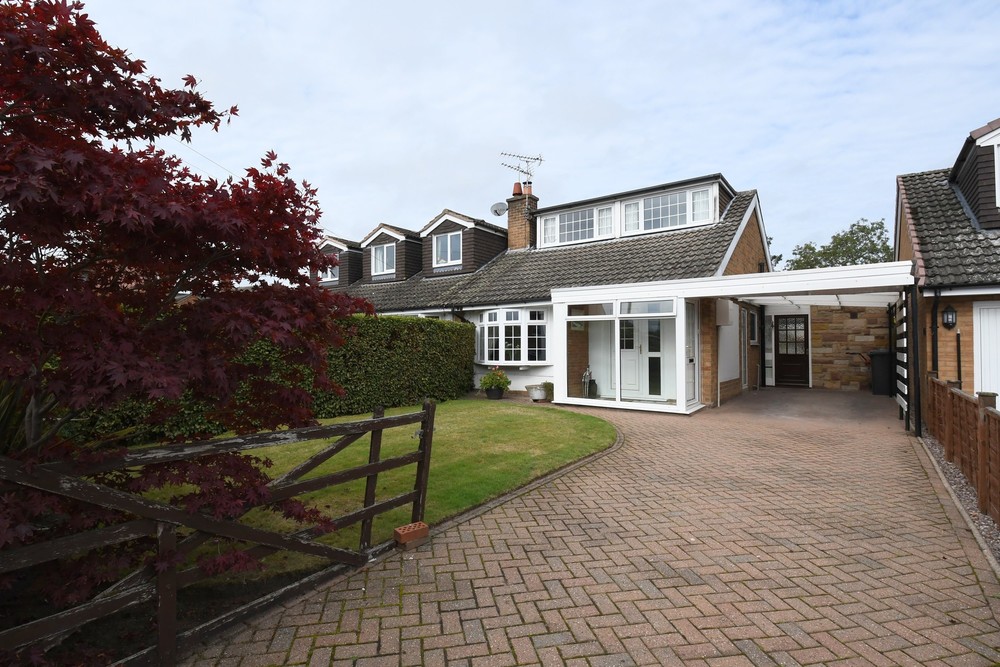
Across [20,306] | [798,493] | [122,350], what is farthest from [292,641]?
[798,493]

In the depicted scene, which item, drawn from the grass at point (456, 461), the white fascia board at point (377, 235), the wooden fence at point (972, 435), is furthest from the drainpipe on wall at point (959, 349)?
the white fascia board at point (377, 235)

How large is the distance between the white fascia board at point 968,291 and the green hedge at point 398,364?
35.8ft

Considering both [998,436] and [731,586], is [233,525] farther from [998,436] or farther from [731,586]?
[998,436]

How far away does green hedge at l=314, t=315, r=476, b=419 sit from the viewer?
11.7 m

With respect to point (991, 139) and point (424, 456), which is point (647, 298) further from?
point (424, 456)

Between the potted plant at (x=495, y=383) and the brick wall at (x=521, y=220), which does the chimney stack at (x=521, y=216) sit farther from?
the potted plant at (x=495, y=383)

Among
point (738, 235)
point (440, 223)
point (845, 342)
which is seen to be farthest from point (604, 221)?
point (845, 342)

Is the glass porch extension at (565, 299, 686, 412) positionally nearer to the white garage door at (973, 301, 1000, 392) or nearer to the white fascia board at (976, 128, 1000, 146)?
the white garage door at (973, 301, 1000, 392)

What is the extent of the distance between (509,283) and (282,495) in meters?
13.5

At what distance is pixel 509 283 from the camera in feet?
54.5

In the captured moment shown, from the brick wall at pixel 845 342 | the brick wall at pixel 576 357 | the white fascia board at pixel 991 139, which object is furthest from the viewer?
the brick wall at pixel 845 342

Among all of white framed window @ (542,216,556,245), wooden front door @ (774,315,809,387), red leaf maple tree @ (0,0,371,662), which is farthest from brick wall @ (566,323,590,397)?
red leaf maple tree @ (0,0,371,662)

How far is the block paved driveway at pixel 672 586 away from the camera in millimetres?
3078

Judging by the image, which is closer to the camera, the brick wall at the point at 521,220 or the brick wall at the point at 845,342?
the brick wall at the point at 845,342
